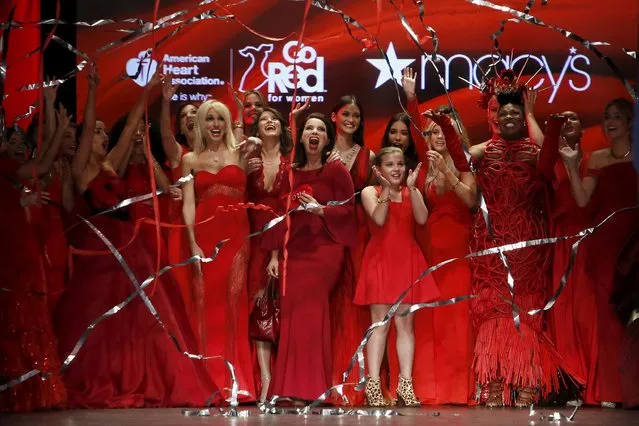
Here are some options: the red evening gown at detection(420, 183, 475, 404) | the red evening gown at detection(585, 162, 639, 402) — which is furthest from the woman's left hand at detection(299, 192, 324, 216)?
the red evening gown at detection(585, 162, 639, 402)

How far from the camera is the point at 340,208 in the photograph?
691 cm

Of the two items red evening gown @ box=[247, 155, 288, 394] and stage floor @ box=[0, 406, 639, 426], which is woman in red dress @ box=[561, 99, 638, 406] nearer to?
stage floor @ box=[0, 406, 639, 426]

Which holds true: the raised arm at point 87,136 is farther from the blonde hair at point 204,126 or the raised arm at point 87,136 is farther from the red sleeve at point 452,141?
the red sleeve at point 452,141

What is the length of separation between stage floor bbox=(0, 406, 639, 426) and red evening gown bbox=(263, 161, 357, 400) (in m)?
0.42

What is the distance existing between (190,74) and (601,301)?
9.18ft

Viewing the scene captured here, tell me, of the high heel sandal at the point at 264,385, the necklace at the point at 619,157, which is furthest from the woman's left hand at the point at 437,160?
the high heel sandal at the point at 264,385

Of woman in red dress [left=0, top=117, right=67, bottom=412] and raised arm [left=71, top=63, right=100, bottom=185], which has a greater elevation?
raised arm [left=71, top=63, right=100, bottom=185]

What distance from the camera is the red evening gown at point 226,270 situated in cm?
705

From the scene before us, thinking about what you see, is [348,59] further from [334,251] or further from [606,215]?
[606,215]

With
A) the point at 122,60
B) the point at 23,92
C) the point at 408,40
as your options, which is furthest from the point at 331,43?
the point at 23,92

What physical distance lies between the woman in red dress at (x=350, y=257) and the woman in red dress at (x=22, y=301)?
1552 mm

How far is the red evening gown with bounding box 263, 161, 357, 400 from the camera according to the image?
22.5 feet

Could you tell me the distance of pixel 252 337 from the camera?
7020mm

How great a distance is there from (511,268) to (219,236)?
1640 mm
